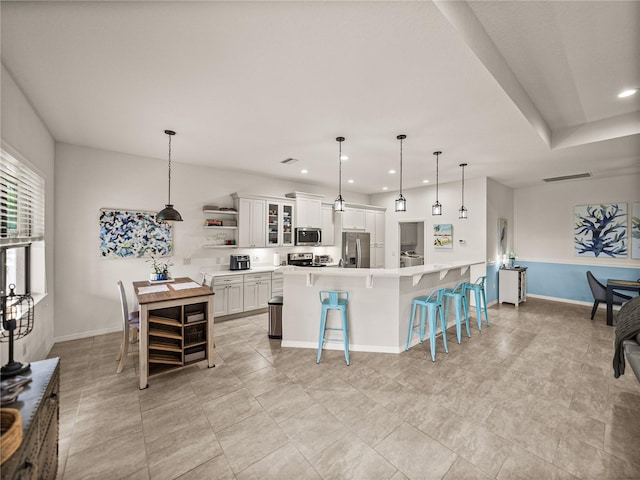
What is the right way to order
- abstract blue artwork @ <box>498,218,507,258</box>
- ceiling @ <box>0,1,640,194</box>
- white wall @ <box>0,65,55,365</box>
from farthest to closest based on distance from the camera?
abstract blue artwork @ <box>498,218,507,258</box>, white wall @ <box>0,65,55,365</box>, ceiling @ <box>0,1,640,194</box>

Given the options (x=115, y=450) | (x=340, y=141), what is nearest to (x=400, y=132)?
(x=340, y=141)

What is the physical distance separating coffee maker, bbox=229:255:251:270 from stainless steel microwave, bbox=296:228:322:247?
124 centimetres

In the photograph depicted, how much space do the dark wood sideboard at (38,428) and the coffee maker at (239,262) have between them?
3.55 m

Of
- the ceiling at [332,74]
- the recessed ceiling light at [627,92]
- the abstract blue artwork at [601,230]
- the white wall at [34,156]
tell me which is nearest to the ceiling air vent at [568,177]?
the abstract blue artwork at [601,230]

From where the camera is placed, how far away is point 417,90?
7.99 ft

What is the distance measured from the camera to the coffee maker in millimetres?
5219

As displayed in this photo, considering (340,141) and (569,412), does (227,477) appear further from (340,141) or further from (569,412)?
(340,141)

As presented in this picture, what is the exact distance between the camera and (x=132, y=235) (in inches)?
172

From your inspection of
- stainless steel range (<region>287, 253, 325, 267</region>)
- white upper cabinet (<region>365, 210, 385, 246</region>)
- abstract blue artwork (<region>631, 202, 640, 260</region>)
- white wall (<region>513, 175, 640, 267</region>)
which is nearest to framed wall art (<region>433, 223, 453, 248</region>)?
white upper cabinet (<region>365, 210, 385, 246</region>)

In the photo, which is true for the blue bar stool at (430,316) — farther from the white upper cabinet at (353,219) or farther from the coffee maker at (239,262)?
the white upper cabinet at (353,219)

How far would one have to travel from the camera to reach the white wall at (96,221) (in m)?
3.89

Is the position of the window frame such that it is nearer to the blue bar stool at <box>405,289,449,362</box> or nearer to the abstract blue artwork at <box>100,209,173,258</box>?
the abstract blue artwork at <box>100,209,173,258</box>

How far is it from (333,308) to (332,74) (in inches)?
96.7

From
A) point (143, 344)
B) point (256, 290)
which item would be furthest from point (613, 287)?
point (143, 344)
